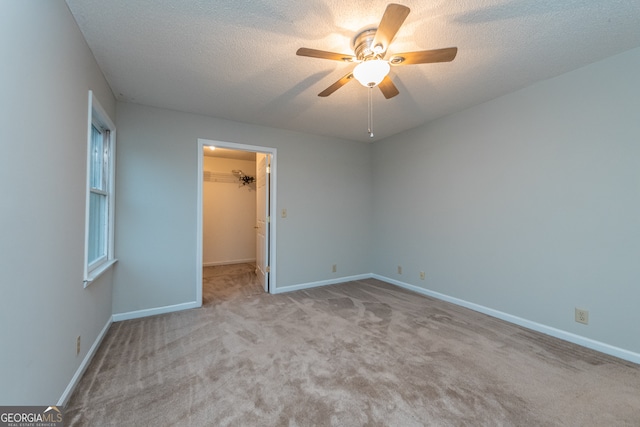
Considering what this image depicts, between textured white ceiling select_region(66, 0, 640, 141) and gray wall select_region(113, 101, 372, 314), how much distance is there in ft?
1.32

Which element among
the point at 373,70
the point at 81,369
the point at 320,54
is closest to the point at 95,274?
the point at 81,369

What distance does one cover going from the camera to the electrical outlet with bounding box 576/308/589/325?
2.26 meters

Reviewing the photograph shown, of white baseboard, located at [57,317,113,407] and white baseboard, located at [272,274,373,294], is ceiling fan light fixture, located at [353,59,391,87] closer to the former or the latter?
white baseboard, located at [57,317,113,407]

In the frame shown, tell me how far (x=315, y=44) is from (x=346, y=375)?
2512 millimetres

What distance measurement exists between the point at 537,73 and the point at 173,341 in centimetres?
420

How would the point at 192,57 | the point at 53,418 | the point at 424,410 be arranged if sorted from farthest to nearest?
the point at 192,57, the point at 424,410, the point at 53,418

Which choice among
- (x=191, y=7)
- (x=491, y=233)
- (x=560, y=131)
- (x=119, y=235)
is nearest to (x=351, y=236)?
(x=491, y=233)

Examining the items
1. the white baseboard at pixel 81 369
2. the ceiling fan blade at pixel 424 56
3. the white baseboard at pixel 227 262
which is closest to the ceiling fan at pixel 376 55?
the ceiling fan blade at pixel 424 56

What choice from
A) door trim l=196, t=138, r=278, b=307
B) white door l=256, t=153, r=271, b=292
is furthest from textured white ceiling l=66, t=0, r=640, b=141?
white door l=256, t=153, r=271, b=292

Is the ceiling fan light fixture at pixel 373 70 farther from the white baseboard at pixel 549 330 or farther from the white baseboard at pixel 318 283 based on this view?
the white baseboard at pixel 318 283

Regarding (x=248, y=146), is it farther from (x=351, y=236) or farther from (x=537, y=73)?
(x=537, y=73)

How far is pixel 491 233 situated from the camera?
9.70 ft

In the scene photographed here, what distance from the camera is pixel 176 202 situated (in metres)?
3.15

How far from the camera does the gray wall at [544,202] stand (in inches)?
82.4
